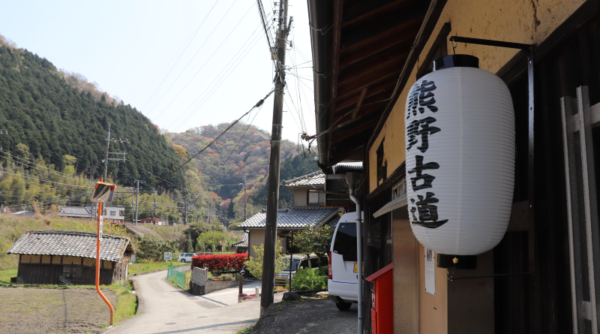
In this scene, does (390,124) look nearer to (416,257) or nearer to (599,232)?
(416,257)

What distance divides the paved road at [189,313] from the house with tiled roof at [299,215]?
4.41 meters

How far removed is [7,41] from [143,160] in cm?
3507

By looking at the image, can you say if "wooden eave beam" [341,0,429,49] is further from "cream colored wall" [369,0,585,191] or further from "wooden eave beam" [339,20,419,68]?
"cream colored wall" [369,0,585,191]

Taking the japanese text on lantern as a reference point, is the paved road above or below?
below

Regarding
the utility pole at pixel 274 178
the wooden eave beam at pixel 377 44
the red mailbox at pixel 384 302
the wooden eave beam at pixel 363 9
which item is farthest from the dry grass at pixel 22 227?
the wooden eave beam at pixel 363 9

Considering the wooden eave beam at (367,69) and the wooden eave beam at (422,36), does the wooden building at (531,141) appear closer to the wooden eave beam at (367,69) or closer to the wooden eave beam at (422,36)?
the wooden eave beam at (422,36)

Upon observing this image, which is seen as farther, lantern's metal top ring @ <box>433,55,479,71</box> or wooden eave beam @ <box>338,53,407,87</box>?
wooden eave beam @ <box>338,53,407,87</box>

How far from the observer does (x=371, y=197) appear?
7879mm

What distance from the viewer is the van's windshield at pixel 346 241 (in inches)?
378

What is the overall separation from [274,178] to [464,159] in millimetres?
8641

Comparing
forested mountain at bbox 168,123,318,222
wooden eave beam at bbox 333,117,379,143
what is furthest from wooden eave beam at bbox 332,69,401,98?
forested mountain at bbox 168,123,318,222

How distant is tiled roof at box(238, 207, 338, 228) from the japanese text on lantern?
22764mm

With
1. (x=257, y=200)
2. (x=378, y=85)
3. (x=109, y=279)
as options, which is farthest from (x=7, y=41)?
(x=378, y=85)

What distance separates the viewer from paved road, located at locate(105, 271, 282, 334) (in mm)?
11836
